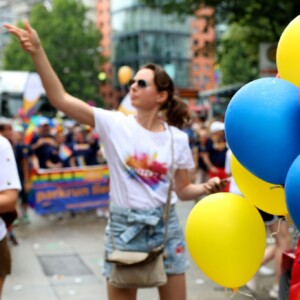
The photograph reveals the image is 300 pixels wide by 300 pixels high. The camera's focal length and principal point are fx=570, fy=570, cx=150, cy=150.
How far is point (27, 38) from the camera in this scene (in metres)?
2.85

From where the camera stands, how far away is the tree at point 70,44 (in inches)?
2105

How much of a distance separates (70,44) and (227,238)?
53427mm

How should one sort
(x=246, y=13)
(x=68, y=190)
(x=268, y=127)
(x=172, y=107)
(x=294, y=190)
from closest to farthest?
(x=294, y=190) → (x=268, y=127) → (x=172, y=107) → (x=68, y=190) → (x=246, y=13)

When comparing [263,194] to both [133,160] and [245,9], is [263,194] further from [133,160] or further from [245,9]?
[245,9]

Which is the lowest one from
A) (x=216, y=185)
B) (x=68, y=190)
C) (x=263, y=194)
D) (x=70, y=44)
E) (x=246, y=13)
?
(x=68, y=190)

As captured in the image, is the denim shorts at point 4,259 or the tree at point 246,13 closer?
the denim shorts at point 4,259

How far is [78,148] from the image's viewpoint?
10578 mm

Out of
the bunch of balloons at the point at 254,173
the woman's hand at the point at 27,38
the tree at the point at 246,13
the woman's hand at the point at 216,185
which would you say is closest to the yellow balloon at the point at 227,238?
the bunch of balloons at the point at 254,173

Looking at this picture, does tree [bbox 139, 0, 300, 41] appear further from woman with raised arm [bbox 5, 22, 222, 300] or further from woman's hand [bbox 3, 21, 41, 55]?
woman's hand [bbox 3, 21, 41, 55]

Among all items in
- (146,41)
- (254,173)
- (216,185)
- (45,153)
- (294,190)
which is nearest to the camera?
(294,190)

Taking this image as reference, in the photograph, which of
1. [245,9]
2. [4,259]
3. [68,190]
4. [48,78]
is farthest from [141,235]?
[245,9]

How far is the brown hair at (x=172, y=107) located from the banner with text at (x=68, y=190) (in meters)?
5.82

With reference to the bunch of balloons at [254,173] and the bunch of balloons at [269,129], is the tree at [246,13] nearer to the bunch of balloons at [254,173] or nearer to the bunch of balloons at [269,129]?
the bunch of balloons at [254,173]

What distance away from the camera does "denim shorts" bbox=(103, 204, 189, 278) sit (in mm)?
3051
